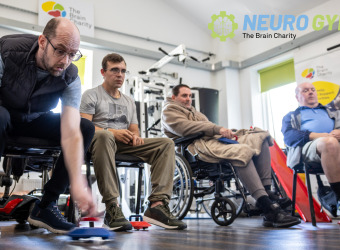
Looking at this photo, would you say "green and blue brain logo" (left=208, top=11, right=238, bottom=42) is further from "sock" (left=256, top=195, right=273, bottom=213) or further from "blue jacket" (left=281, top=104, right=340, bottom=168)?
"sock" (left=256, top=195, right=273, bottom=213)

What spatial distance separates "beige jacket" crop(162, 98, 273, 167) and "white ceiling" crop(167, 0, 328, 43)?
3.02 meters

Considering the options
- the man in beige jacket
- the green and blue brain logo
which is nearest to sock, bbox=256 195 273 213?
the man in beige jacket

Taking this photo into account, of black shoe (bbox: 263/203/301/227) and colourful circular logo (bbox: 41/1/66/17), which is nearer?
black shoe (bbox: 263/203/301/227)

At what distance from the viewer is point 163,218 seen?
1.66m

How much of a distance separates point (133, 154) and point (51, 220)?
62cm

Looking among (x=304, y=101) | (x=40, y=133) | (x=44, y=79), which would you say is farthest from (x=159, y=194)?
(x=304, y=101)

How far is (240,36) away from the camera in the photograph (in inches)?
226

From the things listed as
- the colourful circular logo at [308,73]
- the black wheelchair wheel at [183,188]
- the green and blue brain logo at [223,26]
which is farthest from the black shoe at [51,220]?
the green and blue brain logo at [223,26]

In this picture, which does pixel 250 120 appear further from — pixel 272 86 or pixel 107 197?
pixel 107 197

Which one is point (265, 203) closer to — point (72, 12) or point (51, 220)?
point (51, 220)

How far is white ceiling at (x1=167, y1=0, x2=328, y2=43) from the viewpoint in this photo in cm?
477

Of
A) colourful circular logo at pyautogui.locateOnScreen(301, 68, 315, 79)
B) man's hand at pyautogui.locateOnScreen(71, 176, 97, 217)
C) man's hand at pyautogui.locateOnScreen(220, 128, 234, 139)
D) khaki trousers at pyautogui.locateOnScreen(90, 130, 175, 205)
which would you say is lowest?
man's hand at pyautogui.locateOnScreen(71, 176, 97, 217)

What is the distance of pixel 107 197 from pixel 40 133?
1.41 ft

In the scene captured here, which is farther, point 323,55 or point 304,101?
point 323,55
